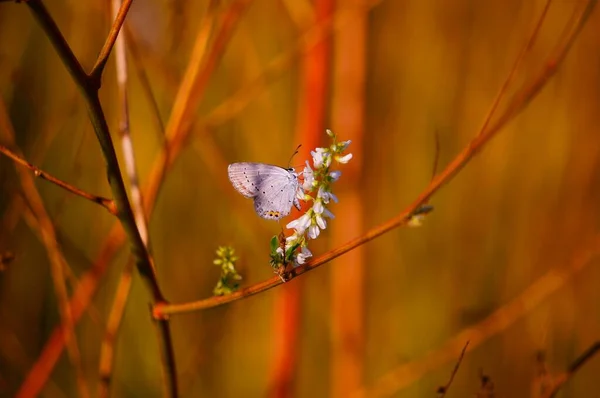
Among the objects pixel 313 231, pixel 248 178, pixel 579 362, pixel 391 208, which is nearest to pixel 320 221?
pixel 313 231

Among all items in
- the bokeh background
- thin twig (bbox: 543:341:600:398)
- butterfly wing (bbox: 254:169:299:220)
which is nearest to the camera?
butterfly wing (bbox: 254:169:299:220)

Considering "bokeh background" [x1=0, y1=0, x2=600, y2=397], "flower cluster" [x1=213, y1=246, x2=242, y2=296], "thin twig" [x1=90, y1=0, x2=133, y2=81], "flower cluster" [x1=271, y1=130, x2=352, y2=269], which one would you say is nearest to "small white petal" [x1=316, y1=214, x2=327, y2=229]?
"flower cluster" [x1=271, y1=130, x2=352, y2=269]

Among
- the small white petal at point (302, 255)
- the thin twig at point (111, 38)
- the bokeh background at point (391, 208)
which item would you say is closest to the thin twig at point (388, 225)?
the small white petal at point (302, 255)

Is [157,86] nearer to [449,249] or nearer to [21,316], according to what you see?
[21,316]

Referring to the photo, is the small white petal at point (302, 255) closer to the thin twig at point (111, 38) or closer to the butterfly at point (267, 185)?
the butterfly at point (267, 185)

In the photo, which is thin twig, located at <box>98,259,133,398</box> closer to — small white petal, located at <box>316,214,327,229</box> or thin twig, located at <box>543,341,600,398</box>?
small white petal, located at <box>316,214,327,229</box>

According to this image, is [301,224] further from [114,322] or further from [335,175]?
[114,322]
